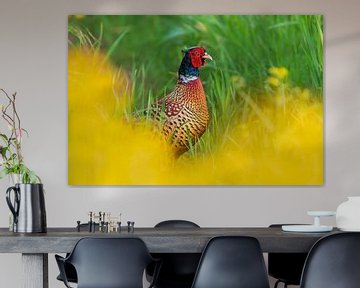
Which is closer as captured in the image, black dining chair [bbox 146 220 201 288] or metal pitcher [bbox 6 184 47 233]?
metal pitcher [bbox 6 184 47 233]

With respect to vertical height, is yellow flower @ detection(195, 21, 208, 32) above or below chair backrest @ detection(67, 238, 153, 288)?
above

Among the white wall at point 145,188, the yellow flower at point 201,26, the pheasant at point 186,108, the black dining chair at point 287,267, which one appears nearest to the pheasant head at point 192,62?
the pheasant at point 186,108

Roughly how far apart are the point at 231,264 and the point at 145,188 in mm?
2128

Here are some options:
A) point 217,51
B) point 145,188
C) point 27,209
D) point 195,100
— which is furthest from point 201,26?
point 27,209

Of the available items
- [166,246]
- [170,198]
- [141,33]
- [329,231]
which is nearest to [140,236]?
[166,246]

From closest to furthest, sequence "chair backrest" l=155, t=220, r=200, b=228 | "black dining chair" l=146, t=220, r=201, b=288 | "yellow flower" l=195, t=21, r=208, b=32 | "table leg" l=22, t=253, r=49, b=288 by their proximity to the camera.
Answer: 1. "table leg" l=22, t=253, r=49, b=288
2. "black dining chair" l=146, t=220, r=201, b=288
3. "chair backrest" l=155, t=220, r=200, b=228
4. "yellow flower" l=195, t=21, r=208, b=32

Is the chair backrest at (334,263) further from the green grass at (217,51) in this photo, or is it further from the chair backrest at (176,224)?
the green grass at (217,51)

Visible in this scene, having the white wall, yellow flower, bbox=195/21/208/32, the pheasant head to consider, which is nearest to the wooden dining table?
the white wall

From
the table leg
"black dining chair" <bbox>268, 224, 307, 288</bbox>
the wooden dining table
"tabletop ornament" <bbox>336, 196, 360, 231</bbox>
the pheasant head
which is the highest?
the pheasant head

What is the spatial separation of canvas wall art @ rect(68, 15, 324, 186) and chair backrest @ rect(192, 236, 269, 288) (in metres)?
2.06

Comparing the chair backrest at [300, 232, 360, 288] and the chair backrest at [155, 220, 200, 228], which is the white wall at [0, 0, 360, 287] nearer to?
the chair backrest at [155, 220, 200, 228]

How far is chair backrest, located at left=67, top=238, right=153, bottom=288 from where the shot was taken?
365 centimetres

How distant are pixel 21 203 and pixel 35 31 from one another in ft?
7.39

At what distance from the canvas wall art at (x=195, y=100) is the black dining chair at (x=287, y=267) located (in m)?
0.97
